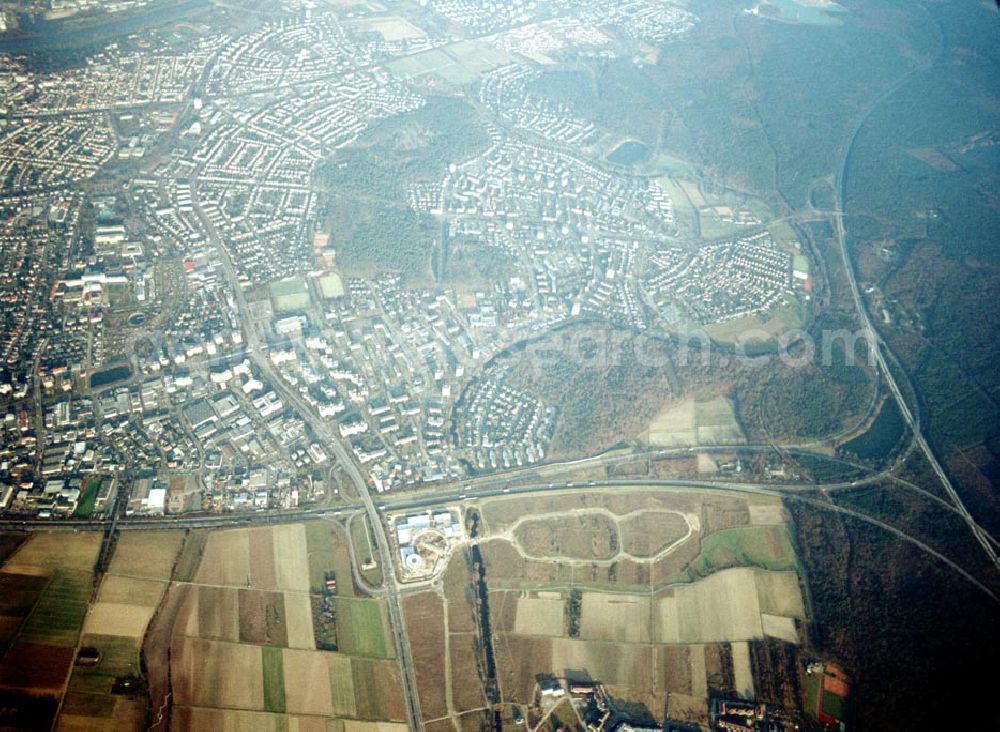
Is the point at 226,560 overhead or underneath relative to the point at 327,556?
overhead

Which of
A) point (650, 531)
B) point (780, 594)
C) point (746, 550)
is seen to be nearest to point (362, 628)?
point (650, 531)

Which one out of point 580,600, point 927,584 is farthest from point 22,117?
point 927,584

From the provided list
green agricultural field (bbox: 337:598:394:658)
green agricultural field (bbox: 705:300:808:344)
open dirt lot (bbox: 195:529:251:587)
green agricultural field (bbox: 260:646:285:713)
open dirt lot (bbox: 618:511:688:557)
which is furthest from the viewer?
green agricultural field (bbox: 705:300:808:344)

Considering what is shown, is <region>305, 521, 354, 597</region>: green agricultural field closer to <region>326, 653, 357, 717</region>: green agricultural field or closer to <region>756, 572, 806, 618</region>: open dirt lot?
<region>326, 653, 357, 717</region>: green agricultural field

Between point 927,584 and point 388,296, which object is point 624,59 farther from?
point 927,584

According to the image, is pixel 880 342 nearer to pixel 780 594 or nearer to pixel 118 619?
pixel 780 594

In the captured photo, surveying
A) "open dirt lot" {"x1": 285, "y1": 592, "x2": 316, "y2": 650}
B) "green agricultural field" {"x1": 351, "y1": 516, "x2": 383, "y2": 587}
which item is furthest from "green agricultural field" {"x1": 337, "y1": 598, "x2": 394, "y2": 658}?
"open dirt lot" {"x1": 285, "y1": 592, "x2": 316, "y2": 650}
